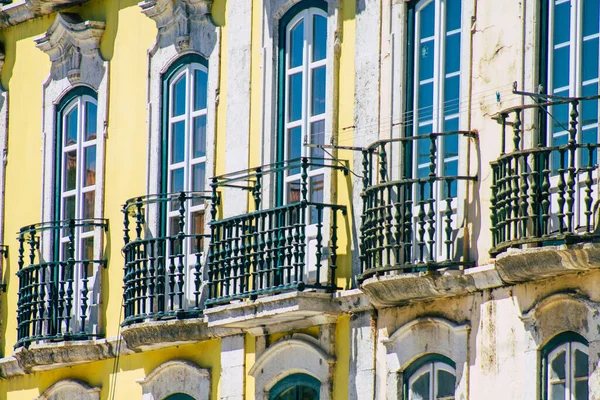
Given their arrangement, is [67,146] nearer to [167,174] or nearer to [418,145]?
[167,174]

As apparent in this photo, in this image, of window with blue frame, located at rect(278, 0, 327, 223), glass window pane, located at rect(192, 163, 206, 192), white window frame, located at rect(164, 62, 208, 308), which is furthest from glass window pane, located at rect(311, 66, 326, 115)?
glass window pane, located at rect(192, 163, 206, 192)

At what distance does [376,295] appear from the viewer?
1981 cm

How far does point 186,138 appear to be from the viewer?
75.8 ft

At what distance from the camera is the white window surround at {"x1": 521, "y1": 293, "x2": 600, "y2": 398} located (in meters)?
17.8

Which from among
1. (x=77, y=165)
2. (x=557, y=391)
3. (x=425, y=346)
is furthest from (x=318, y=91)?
(x=557, y=391)

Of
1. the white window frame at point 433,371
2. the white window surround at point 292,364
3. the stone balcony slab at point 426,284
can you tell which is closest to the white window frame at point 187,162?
the white window surround at point 292,364

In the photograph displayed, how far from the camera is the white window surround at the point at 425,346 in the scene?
1920 cm

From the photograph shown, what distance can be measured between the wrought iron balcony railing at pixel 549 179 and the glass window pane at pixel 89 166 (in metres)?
6.77

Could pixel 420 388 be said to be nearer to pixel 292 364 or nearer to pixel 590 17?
pixel 292 364

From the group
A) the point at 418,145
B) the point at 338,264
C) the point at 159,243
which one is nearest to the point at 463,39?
the point at 418,145

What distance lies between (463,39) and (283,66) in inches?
105

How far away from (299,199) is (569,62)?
11.9 feet

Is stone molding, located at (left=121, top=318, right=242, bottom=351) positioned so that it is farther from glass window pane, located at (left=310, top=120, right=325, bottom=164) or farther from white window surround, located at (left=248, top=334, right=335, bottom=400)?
glass window pane, located at (left=310, top=120, right=325, bottom=164)

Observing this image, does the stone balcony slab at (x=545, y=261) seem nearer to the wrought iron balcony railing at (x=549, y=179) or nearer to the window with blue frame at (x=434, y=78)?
the wrought iron balcony railing at (x=549, y=179)
